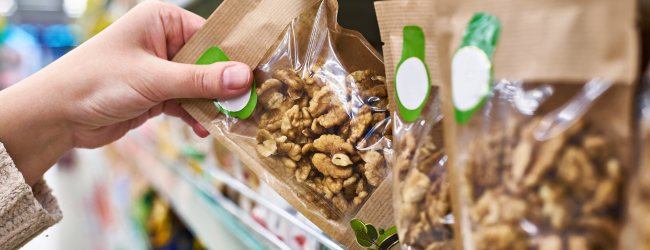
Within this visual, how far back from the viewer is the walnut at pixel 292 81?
1.89ft

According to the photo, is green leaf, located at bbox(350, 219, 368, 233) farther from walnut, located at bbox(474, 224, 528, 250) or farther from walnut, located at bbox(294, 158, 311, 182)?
walnut, located at bbox(474, 224, 528, 250)

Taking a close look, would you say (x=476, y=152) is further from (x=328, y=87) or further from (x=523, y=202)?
(x=328, y=87)

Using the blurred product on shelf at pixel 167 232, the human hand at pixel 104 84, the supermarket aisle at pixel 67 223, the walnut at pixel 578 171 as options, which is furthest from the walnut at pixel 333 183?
the supermarket aisle at pixel 67 223

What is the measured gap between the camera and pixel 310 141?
0.56 meters

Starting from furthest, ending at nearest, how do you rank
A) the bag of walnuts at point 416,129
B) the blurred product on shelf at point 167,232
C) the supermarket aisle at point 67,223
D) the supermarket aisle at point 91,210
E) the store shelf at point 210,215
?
the supermarket aisle at point 67,223
the supermarket aisle at point 91,210
the blurred product on shelf at point 167,232
the store shelf at point 210,215
the bag of walnuts at point 416,129

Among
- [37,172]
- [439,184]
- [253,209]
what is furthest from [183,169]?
[439,184]

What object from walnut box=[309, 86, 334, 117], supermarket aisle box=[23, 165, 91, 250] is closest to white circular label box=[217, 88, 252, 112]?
walnut box=[309, 86, 334, 117]

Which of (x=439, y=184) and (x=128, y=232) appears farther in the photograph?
(x=128, y=232)

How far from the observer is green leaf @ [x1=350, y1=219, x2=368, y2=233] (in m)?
0.53

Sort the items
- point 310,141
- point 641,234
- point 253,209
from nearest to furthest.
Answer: point 641,234
point 310,141
point 253,209

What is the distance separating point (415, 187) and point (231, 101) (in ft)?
1.21

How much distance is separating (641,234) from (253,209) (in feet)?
3.29

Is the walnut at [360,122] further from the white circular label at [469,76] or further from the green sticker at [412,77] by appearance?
the white circular label at [469,76]

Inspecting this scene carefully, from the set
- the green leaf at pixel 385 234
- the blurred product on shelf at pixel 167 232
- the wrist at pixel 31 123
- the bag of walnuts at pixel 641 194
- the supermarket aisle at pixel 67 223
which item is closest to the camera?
the bag of walnuts at pixel 641 194
